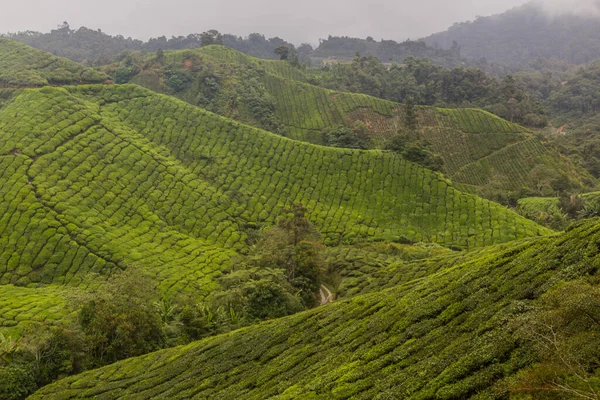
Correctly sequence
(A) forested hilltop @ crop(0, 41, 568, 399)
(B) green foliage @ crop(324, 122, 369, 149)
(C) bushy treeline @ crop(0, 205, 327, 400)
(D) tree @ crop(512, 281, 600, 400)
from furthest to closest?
1. (B) green foliage @ crop(324, 122, 369, 149)
2. (A) forested hilltop @ crop(0, 41, 568, 399)
3. (C) bushy treeline @ crop(0, 205, 327, 400)
4. (D) tree @ crop(512, 281, 600, 400)

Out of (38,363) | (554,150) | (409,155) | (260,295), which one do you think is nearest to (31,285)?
(38,363)

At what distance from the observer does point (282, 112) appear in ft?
298

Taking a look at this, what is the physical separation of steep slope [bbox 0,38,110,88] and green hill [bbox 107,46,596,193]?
15204 mm

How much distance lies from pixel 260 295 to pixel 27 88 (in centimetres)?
5587

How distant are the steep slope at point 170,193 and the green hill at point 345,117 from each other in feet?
66.2

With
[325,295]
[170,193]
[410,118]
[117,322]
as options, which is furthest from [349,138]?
[117,322]

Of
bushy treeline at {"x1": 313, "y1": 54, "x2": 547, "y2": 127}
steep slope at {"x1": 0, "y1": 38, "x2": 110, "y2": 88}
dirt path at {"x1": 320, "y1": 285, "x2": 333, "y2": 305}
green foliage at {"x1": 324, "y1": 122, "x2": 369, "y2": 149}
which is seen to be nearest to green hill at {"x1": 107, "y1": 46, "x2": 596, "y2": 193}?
green foliage at {"x1": 324, "y1": 122, "x2": 369, "y2": 149}

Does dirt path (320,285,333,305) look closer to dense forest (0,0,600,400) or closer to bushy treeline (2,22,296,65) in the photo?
dense forest (0,0,600,400)

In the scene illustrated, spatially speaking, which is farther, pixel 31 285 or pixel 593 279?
pixel 31 285

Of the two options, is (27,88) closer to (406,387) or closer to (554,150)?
(406,387)

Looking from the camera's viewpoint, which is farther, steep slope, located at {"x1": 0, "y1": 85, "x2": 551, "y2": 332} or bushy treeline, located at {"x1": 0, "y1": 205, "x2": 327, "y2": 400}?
steep slope, located at {"x1": 0, "y1": 85, "x2": 551, "y2": 332}

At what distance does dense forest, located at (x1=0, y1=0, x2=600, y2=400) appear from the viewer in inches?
555

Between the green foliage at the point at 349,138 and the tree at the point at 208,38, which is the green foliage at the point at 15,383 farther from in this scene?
the tree at the point at 208,38

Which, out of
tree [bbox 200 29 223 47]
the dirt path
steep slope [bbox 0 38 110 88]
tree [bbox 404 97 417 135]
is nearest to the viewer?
the dirt path
